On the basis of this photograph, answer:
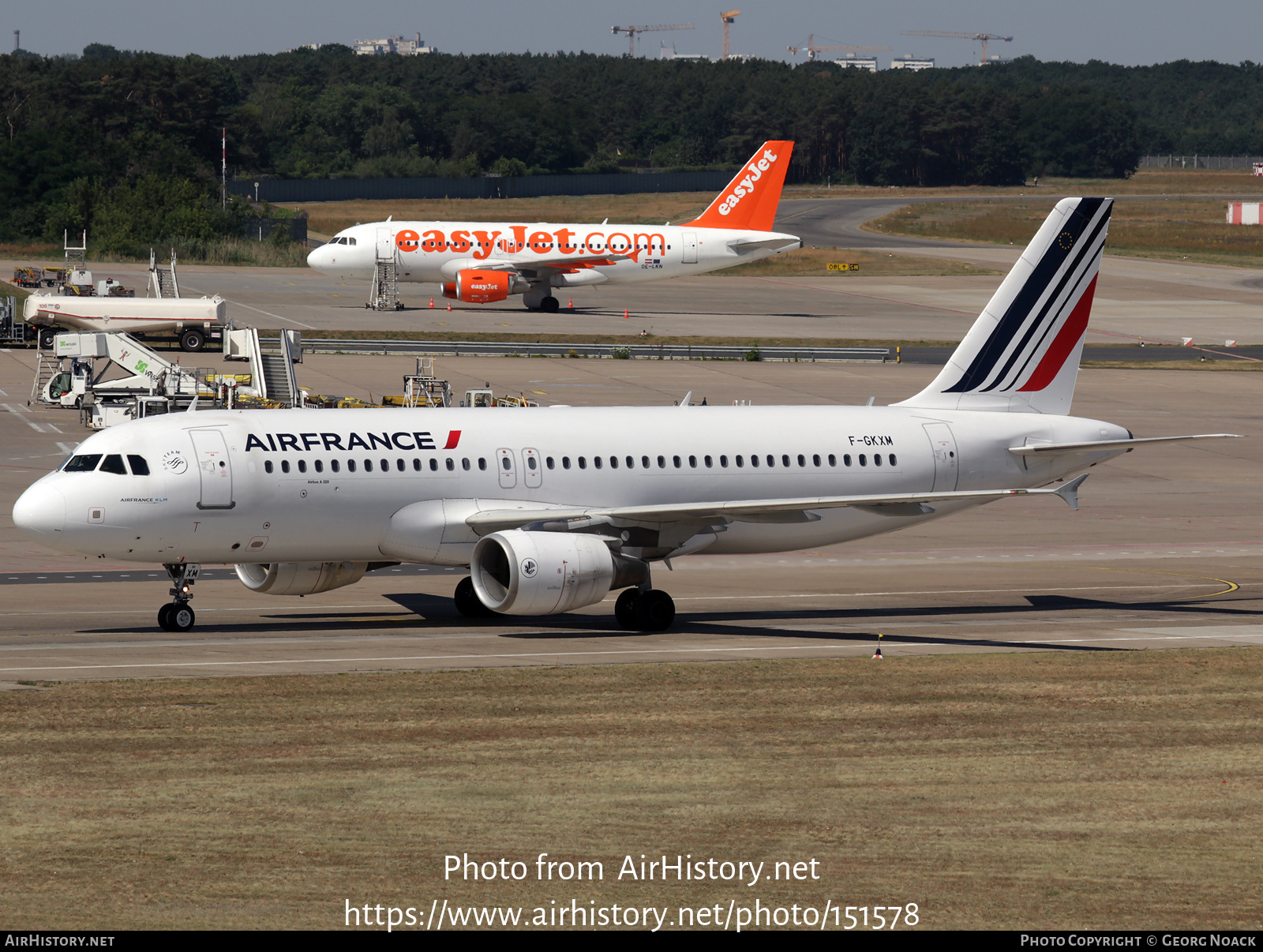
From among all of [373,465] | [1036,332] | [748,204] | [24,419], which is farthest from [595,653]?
[748,204]

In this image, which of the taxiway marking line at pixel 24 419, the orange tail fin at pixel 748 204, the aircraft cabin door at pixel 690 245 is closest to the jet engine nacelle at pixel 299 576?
the taxiway marking line at pixel 24 419

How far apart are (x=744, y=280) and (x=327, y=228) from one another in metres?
61.7

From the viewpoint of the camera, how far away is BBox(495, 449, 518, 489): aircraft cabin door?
111 feet

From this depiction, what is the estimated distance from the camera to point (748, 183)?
10619 centimetres

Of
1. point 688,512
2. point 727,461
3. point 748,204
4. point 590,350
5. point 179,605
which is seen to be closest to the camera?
point 179,605

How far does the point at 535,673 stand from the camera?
28031 mm

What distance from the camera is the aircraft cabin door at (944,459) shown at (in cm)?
3753

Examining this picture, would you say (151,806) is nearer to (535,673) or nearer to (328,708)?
(328,708)

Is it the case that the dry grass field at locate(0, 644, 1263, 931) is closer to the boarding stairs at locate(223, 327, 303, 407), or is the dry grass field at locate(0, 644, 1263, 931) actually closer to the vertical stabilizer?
the vertical stabilizer

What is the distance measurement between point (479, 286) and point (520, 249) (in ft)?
11.5

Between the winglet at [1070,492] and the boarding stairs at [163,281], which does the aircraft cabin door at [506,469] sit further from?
the boarding stairs at [163,281]

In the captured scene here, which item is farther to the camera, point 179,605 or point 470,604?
point 470,604

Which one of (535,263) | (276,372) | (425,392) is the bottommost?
(425,392)

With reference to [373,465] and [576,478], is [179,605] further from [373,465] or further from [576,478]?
[576,478]
